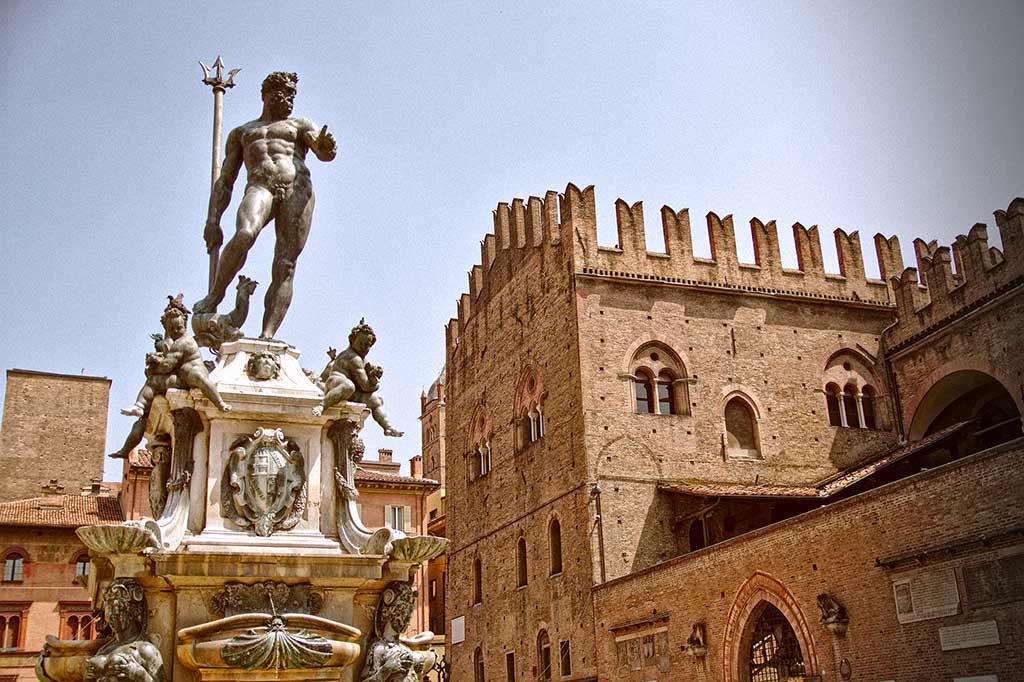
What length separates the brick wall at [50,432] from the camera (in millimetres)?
44031

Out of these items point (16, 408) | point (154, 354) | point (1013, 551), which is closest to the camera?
point (154, 354)

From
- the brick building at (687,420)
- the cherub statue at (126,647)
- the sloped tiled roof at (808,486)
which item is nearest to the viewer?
the cherub statue at (126,647)

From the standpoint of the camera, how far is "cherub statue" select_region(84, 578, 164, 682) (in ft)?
18.3

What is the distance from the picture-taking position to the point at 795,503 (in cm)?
2562

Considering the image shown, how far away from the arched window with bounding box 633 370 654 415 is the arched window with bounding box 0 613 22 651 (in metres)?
20.6

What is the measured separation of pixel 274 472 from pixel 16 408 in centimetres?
4291

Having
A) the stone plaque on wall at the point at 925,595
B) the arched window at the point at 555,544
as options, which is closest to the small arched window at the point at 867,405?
the arched window at the point at 555,544

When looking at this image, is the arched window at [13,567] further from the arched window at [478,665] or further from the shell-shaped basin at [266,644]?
the shell-shaped basin at [266,644]

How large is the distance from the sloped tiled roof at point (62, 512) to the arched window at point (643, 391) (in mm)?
16985

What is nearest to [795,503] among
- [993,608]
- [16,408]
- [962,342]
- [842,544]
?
[962,342]

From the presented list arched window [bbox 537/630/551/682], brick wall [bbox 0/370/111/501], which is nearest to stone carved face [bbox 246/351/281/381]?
arched window [bbox 537/630/551/682]

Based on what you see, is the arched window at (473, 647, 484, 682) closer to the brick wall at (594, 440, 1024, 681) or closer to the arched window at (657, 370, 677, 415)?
the arched window at (657, 370, 677, 415)

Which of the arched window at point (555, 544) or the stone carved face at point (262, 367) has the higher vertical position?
the arched window at point (555, 544)

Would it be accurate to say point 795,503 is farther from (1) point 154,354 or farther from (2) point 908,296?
(1) point 154,354
